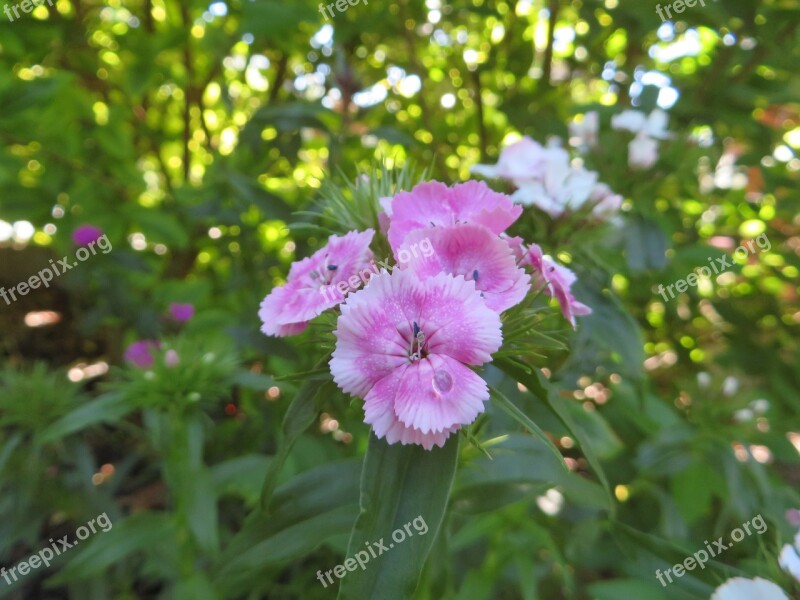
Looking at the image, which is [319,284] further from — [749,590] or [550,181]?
[749,590]

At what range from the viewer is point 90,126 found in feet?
5.62

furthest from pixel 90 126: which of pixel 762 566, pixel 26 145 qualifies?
pixel 762 566

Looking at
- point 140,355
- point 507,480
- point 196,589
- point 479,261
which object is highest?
point 479,261

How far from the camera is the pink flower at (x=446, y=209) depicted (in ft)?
2.01

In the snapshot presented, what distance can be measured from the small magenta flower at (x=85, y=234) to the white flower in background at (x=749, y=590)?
5.15 feet

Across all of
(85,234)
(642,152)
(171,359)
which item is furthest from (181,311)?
(642,152)

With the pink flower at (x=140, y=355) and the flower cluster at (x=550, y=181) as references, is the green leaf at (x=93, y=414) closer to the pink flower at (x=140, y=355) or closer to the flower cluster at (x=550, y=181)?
the pink flower at (x=140, y=355)

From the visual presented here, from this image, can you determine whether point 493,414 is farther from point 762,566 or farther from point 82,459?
point 82,459

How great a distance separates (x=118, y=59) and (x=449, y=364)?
1.92 meters

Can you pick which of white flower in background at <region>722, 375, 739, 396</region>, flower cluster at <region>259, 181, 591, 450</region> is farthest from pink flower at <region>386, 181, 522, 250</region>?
white flower in background at <region>722, 375, 739, 396</region>

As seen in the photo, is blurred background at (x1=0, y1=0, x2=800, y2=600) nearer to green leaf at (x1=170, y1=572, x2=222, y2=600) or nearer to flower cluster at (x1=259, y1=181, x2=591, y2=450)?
green leaf at (x1=170, y1=572, x2=222, y2=600)

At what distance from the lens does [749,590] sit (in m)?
0.65

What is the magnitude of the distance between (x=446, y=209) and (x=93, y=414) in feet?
2.36

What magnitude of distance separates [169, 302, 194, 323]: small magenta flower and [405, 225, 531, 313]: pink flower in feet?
4.34
